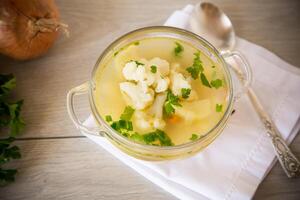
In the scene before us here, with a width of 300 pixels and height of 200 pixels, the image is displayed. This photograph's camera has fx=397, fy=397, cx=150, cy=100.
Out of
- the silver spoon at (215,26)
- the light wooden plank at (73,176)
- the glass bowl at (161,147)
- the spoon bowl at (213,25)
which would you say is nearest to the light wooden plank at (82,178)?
the light wooden plank at (73,176)

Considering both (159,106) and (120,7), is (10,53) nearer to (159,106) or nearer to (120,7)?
(120,7)

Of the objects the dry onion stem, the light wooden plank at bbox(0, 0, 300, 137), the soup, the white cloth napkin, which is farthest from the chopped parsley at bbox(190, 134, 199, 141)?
the dry onion stem

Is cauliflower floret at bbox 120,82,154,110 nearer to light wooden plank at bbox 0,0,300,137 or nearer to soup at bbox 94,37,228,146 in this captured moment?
soup at bbox 94,37,228,146

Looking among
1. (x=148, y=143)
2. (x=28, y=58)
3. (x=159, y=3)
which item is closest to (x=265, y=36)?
(x=159, y=3)

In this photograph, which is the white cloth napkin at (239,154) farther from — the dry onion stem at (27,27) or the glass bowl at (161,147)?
the dry onion stem at (27,27)

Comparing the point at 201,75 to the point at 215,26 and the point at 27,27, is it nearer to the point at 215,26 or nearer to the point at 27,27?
the point at 215,26

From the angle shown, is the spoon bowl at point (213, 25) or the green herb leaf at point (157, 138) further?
the spoon bowl at point (213, 25)
